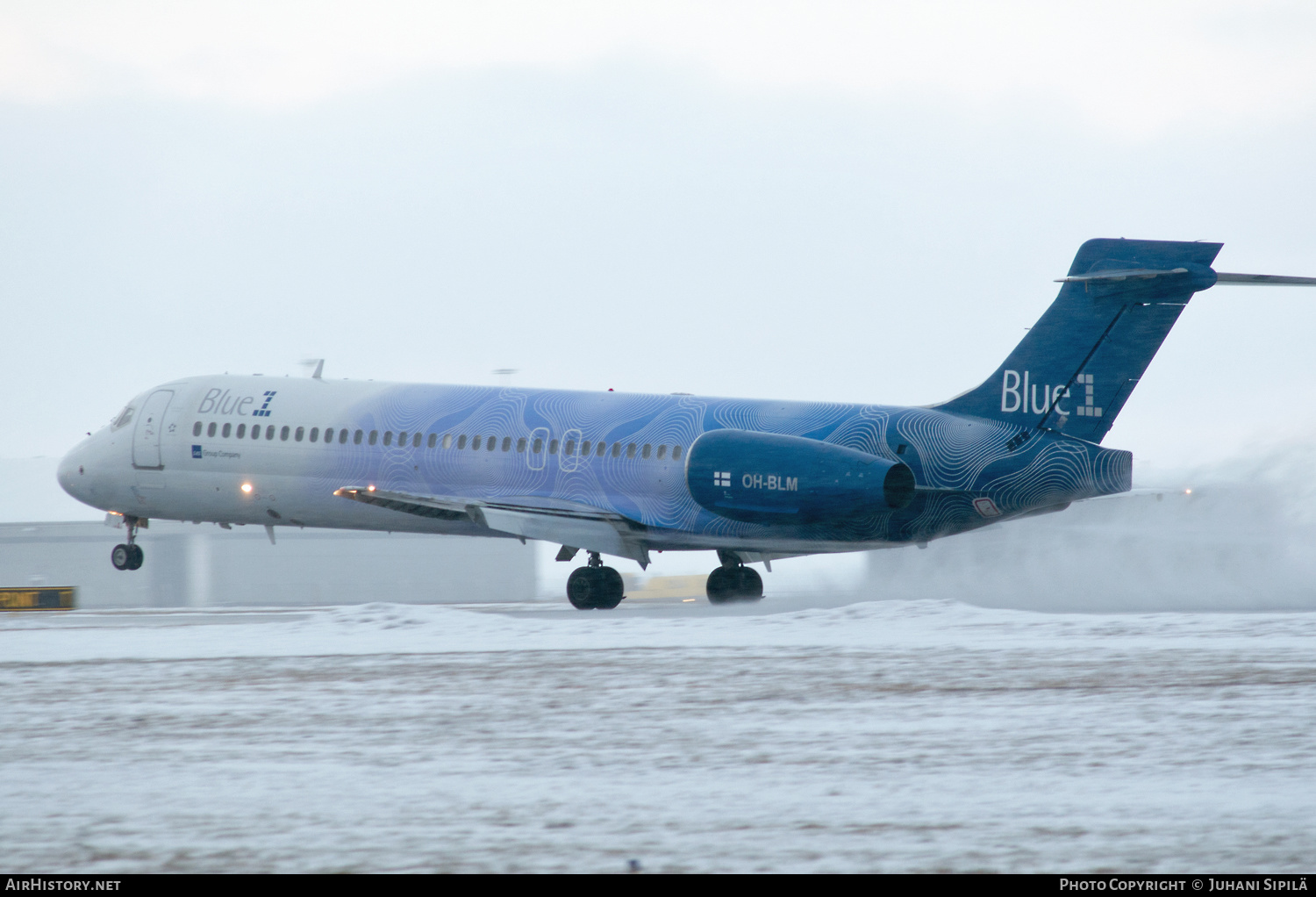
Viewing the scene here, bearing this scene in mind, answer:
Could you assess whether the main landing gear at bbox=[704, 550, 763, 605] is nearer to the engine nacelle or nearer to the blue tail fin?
the engine nacelle

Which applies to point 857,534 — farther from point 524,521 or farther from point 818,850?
point 818,850

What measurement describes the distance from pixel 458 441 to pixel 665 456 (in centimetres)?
370

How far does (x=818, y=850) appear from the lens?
7363mm

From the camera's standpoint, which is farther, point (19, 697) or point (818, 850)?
point (19, 697)

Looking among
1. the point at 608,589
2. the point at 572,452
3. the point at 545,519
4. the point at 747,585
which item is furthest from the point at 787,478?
the point at 545,519

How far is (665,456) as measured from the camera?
22984 millimetres

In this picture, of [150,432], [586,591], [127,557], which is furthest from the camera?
[127,557]

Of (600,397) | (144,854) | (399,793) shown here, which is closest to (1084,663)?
(399,793)

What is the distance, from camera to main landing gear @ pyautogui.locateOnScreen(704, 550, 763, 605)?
24453mm

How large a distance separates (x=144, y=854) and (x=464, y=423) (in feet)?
56.1

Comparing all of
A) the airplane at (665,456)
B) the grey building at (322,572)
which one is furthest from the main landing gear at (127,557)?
the grey building at (322,572)

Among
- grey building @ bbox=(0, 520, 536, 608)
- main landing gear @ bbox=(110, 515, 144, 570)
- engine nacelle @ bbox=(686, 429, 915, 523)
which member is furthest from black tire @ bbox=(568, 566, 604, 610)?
main landing gear @ bbox=(110, 515, 144, 570)

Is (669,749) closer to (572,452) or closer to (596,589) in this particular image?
(596,589)

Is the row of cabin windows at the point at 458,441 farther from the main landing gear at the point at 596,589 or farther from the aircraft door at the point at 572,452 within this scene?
the main landing gear at the point at 596,589
